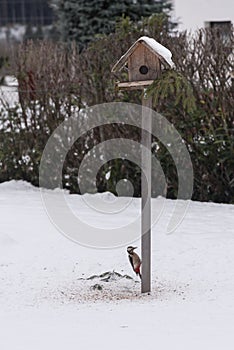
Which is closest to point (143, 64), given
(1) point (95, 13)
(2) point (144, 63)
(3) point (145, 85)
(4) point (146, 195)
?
(2) point (144, 63)

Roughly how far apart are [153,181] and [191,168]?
561 mm

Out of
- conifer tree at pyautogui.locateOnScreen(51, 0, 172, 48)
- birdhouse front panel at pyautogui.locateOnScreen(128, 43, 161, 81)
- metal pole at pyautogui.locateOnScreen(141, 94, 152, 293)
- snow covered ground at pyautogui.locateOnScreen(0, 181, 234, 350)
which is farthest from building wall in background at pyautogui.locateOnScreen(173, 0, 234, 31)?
metal pole at pyautogui.locateOnScreen(141, 94, 152, 293)

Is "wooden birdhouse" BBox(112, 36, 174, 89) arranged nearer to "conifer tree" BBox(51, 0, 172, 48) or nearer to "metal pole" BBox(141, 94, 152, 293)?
"metal pole" BBox(141, 94, 152, 293)

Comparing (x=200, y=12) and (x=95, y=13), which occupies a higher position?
(x=95, y=13)

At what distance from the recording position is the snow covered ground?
527 centimetres

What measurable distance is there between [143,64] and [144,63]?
11mm

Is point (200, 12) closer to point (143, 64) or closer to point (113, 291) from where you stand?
point (143, 64)

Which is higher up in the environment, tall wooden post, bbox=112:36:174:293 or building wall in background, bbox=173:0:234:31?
building wall in background, bbox=173:0:234:31

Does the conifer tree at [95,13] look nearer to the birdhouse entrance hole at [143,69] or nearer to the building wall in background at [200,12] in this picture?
the building wall in background at [200,12]

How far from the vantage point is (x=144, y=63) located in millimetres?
6195

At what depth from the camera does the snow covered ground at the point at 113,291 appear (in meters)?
5.27

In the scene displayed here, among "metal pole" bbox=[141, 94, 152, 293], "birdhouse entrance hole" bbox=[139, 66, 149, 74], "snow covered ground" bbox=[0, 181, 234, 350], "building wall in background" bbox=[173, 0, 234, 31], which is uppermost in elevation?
"building wall in background" bbox=[173, 0, 234, 31]

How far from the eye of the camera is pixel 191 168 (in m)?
9.73

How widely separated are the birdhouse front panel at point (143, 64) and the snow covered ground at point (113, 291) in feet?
5.40
